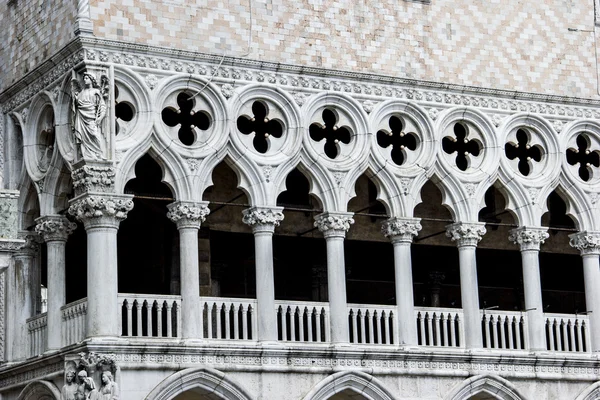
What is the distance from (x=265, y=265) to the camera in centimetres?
2431

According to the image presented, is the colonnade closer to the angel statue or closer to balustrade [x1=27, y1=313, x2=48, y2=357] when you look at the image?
balustrade [x1=27, y1=313, x2=48, y2=357]

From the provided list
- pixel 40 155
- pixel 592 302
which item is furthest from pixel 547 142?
pixel 40 155

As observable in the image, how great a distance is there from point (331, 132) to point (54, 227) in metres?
4.89

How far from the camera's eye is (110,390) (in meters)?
22.4

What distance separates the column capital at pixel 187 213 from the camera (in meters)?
23.8

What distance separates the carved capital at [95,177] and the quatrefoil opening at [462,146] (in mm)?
6284

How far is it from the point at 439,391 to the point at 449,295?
5.75 metres

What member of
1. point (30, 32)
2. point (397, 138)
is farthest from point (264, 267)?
point (30, 32)

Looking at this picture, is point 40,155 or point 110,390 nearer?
point 110,390

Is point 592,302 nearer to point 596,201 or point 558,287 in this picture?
point 596,201

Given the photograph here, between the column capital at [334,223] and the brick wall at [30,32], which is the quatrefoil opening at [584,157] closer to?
the column capital at [334,223]

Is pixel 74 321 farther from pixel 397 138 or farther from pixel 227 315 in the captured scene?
pixel 397 138

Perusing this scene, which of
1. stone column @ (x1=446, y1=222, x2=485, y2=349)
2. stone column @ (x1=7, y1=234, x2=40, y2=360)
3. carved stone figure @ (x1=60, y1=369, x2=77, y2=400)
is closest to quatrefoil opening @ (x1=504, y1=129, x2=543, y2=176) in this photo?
stone column @ (x1=446, y1=222, x2=485, y2=349)

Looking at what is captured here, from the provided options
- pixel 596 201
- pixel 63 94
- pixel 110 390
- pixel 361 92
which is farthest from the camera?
pixel 596 201
